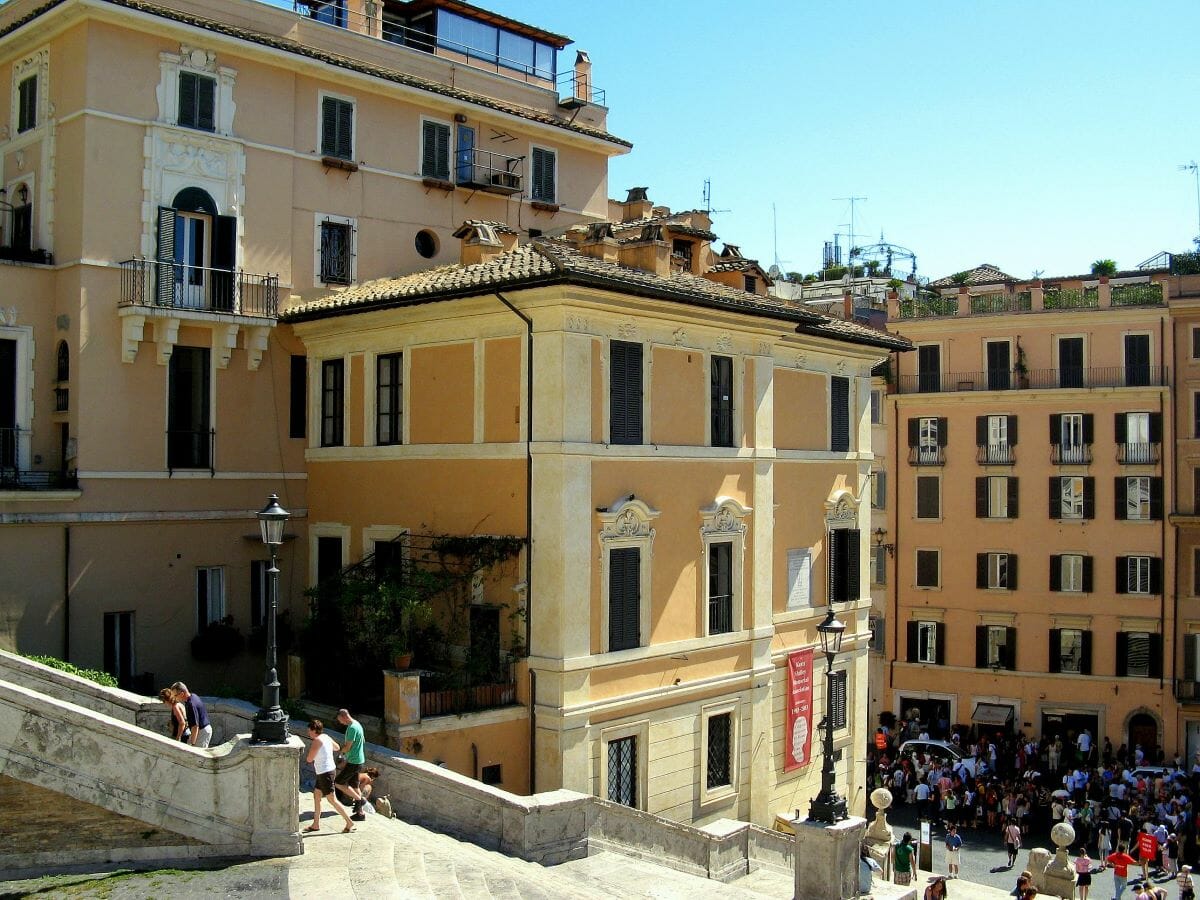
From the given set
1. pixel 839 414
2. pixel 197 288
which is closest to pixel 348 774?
pixel 197 288

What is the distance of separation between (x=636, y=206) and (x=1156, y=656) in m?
24.5

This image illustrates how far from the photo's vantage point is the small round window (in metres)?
28.0

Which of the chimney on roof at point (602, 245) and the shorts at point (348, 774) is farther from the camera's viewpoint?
the chimney on roof at point (602, 245)

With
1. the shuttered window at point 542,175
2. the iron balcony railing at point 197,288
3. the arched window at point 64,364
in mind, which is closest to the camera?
the arched window at point 64,364

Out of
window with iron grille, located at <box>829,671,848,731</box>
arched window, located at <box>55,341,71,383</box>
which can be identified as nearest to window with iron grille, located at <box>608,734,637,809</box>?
window with iron grille, located at <box>829,671,848,731</box>

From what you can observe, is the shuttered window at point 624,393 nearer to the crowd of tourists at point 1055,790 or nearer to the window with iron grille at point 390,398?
the window with iron grille at point 390,398

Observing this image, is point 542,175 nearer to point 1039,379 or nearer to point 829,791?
point 829,791

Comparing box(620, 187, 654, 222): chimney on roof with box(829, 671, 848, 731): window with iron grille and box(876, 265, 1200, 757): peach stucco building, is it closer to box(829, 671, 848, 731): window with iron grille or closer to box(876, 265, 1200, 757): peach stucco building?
box(829, 671, 848, 731): window with iron grille

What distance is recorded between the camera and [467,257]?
2419 centimetres

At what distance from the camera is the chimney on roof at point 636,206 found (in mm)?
31141

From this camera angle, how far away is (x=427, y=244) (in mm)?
28219

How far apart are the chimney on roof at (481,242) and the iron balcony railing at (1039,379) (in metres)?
25.1

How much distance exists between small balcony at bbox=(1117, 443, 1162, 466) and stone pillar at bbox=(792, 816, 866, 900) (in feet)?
94.7

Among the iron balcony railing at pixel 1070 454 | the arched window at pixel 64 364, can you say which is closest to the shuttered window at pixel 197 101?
the arched window at pixel 64 364
